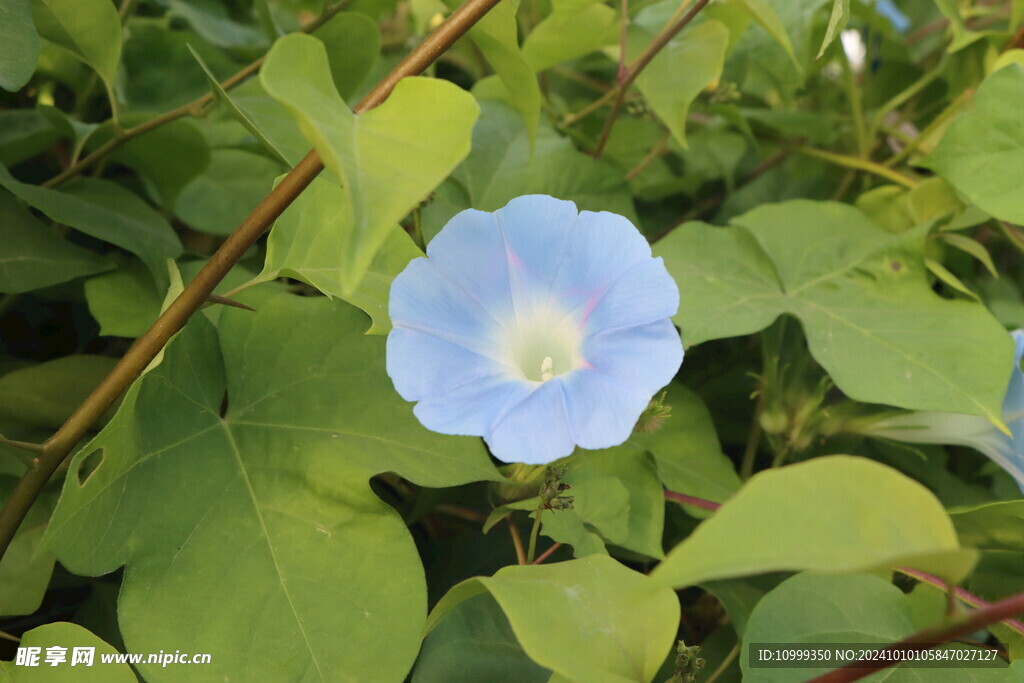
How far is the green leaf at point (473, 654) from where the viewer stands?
488 mm

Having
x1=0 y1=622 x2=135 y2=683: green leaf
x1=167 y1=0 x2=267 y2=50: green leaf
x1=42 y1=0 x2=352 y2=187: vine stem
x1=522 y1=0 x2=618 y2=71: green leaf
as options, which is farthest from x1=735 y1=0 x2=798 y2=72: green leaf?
x1=0 y1=622 x2=135 y2=683: green leaf

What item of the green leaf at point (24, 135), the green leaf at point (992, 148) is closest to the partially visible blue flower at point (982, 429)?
the green leaf at point (992, 148)

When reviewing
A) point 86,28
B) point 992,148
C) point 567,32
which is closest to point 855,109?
point 992,148

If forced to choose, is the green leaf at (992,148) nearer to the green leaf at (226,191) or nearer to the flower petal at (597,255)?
the flower petal at (597,255)

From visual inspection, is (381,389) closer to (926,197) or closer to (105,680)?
(105,680)

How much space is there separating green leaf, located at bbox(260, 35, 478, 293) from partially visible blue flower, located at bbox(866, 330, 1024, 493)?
48cm

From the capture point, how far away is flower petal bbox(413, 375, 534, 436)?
40 cm

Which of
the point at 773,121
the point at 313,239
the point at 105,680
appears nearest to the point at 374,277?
the point at 313,239

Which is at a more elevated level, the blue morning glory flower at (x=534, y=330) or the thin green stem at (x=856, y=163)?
the blue morning glory flower at (x=534, y=330)

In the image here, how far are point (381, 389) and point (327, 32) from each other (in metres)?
0.31

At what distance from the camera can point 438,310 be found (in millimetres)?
431

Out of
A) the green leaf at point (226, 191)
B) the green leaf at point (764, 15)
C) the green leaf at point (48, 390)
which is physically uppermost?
the green leaf at point (764, 15)

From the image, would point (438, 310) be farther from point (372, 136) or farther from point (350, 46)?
point (350, 46)

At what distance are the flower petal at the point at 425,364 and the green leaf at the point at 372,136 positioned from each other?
70 mm
